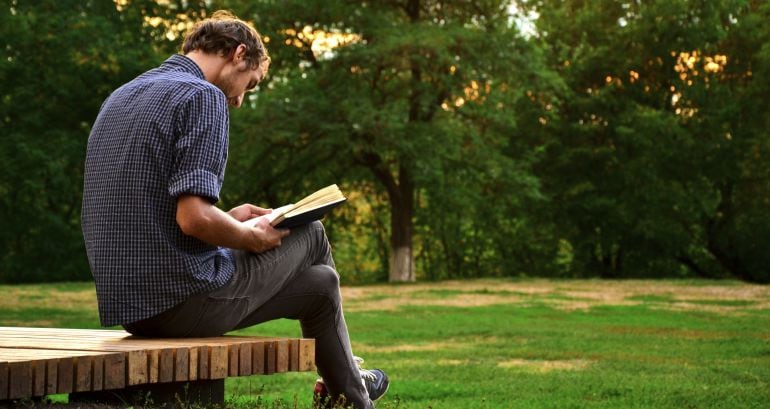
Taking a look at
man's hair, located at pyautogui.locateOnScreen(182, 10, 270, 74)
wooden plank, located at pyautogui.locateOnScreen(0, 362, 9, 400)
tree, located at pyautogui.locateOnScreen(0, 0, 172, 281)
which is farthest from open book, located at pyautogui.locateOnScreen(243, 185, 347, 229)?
tree, located at pyautogui.locateOnScreen(0, 0, 172, 281)

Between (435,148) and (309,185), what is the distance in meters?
6.20

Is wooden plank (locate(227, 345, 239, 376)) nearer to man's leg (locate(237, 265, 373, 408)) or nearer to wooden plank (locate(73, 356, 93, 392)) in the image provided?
man's leg (locate(237, 265, 373, 408))

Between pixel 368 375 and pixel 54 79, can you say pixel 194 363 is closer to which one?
pixel 368 375

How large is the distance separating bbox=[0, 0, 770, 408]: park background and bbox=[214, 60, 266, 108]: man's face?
4.41 metres

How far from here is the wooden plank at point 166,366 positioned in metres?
3.97

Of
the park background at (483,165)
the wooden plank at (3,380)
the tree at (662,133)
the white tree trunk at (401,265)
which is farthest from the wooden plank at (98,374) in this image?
the tree at (662,133)

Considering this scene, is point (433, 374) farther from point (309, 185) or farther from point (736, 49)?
point (736, 49)

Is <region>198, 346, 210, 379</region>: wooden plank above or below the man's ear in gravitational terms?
below

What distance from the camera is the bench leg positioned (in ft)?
14.2

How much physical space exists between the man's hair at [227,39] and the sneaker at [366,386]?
1.40 m

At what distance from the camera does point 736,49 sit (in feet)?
109

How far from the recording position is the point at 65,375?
3.73 metres

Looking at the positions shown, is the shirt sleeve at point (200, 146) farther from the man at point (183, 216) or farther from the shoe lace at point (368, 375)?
the shoe lace at point (368, 375)

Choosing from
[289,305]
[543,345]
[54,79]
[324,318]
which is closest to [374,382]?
[324,318]
